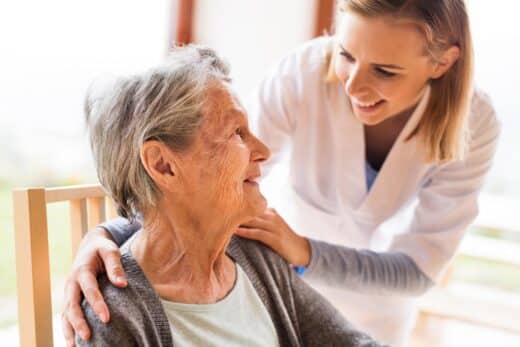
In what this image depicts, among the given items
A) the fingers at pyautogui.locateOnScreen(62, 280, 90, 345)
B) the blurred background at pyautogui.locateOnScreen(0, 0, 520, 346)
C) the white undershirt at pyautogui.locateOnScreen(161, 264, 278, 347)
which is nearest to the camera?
the fingers at pyautogui.locateOnScreen(62, 280, 90, 345)

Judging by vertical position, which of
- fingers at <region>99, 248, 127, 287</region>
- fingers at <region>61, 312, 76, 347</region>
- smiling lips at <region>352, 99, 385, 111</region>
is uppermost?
smiling lips at <region>352, 99, 385, 111</region>

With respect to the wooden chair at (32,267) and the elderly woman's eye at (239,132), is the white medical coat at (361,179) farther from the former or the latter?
the wooden chair at (32,267)

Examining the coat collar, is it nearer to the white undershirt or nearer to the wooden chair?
the white undershirt

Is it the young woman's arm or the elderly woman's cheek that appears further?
the elderly woman's cheek

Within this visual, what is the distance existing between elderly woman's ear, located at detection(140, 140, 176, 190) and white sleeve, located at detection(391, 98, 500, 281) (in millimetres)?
730

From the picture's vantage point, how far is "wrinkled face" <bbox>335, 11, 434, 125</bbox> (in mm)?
1285

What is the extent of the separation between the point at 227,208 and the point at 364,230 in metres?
0.66

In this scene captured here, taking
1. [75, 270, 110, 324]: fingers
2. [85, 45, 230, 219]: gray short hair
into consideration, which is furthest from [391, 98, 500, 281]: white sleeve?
[75, 270, 110, 324]: fingers

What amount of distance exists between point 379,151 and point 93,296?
0.95m

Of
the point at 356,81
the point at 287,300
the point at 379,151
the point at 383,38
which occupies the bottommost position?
the point at 287,300

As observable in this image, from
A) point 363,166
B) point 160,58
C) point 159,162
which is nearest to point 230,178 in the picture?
point 159,162

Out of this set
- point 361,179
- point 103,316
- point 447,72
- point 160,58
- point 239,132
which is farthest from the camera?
point 160,58

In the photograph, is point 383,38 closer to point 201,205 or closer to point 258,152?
point 258,152

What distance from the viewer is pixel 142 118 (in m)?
1.07
